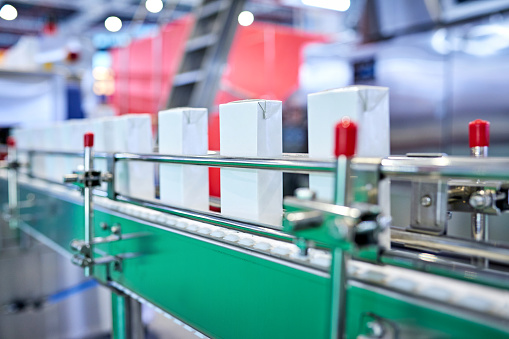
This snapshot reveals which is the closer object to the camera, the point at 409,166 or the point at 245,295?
the point at 409,166

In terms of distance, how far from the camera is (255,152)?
2.71ft

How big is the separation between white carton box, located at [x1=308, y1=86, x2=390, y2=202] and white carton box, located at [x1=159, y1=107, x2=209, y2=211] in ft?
1.16

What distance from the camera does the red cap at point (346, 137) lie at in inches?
19.2

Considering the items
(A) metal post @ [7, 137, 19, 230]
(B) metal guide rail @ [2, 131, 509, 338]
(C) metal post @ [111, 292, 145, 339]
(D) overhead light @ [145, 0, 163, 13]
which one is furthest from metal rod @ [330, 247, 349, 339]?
(D) overhead light @ [145, 0, 163, 13]

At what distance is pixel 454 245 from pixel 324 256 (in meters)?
0.18

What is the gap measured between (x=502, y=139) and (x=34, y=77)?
290 cm

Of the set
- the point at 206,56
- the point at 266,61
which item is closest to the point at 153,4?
the point at 206,56

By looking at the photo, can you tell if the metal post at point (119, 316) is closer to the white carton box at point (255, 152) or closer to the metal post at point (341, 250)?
the white carton box at point (255, 152)

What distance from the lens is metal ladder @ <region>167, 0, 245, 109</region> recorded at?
2422 mm

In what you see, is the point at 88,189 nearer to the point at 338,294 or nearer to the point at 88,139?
the point at 88,139

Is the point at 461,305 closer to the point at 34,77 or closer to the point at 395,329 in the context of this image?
the point at 395,329

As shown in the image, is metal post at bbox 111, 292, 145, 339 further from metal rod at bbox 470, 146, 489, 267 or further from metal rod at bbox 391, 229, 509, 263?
metal rod at bbox 470, 146, 489, 267

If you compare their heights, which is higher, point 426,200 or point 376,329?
point 426,200

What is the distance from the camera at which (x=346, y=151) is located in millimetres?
503
